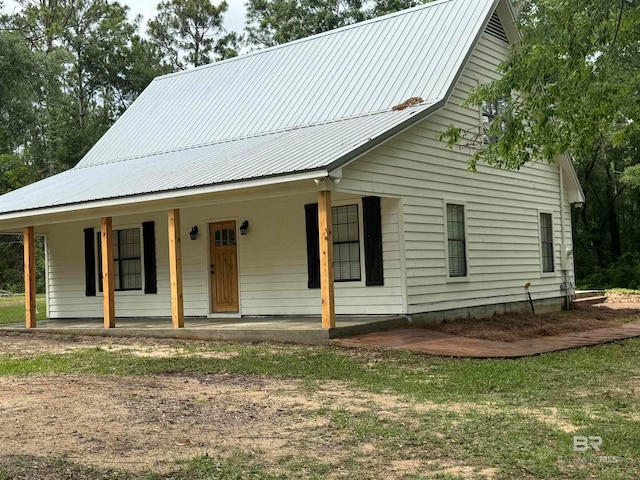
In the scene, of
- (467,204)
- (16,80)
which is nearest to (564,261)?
(467,204)

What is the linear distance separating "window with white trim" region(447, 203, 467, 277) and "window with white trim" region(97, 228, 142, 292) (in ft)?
21.9

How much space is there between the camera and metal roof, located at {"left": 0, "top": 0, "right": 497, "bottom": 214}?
12.3 meters

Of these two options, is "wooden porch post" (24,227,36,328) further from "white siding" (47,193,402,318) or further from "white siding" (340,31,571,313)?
"white siding" (340,31,571,313)

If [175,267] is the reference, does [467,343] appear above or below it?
below

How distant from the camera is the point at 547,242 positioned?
56.0ft

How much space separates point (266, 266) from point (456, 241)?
363 centimetres

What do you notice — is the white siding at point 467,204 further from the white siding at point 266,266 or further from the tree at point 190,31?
the tree at point 190,31

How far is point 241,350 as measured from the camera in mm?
10531

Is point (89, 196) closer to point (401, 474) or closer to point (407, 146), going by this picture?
point (407, 146)

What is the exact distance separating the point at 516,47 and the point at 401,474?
7785 millimetres

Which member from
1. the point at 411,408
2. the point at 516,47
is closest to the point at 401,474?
the point at 411,408

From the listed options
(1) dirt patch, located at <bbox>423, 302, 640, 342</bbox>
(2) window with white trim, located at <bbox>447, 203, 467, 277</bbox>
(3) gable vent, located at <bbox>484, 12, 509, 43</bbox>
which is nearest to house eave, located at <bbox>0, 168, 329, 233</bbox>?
(1) dirt patch, located at <bbox>423, 302, 640, 342</bbox>
